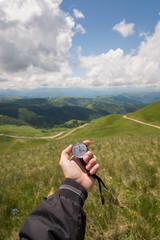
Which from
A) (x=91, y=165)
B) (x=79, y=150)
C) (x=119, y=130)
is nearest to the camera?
(x=91, y=165)

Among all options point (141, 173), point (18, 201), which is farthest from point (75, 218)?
point (141, 173)

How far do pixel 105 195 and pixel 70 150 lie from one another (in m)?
1.88

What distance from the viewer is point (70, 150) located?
3326mm

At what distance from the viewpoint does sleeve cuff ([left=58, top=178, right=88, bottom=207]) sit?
2010mm

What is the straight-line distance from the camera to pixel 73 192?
6.85 feet

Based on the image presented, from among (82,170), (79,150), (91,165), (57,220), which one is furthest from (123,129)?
(57,220)

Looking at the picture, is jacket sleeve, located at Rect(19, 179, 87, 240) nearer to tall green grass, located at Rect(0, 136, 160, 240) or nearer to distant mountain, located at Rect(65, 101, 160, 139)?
tall green grass, located at Rect(0, 136, 160, 240)

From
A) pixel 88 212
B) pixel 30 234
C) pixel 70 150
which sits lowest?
pixel 88 212

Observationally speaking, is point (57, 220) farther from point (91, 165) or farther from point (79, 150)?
point (79, 150)

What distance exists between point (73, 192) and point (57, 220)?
1.67 feet

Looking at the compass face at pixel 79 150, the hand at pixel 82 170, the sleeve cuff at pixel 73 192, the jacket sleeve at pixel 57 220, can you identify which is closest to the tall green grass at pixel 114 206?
the hand at pixel 82 170

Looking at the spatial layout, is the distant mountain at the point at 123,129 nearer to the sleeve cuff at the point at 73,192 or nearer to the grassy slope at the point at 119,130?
the grassy slope at the point at 119,130

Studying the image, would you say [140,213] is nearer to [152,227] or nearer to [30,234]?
[152,227]

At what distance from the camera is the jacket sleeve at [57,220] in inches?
58.9
